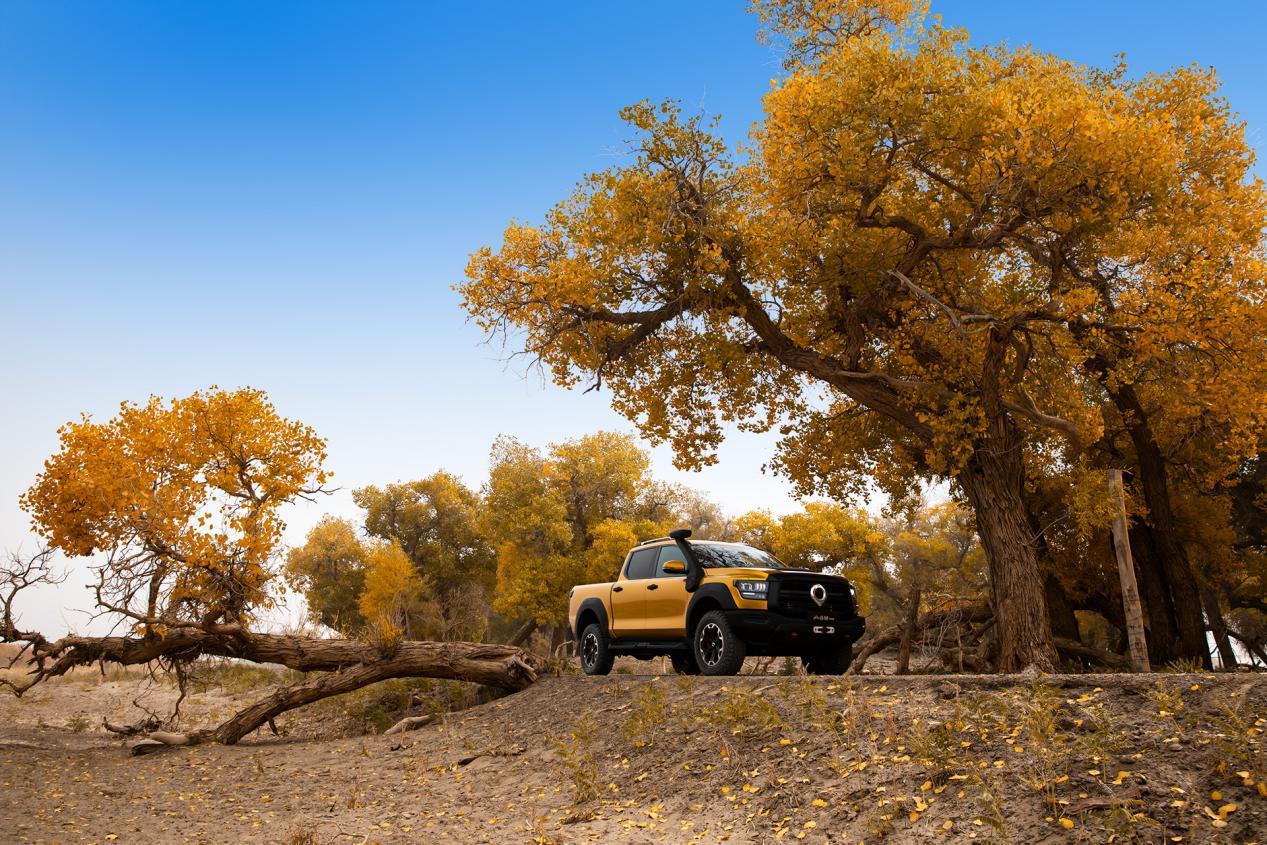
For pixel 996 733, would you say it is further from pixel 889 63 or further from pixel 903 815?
pixel 889 63

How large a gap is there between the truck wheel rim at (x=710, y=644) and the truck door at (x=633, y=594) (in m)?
1.41

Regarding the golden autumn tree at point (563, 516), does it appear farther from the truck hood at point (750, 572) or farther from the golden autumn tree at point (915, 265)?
the truck hood at point (750, 572)

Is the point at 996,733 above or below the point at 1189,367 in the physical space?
below

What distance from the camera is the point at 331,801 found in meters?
9.75

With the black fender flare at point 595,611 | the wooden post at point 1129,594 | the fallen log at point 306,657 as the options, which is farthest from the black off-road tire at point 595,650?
the wooden post at point 1129,594

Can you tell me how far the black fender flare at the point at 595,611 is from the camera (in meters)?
14.7

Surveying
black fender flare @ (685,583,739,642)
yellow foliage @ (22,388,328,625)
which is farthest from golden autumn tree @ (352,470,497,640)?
black fender flare @ (685,583,739,642)

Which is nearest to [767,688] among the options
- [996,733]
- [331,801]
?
[996,733]

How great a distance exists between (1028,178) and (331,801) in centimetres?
1368

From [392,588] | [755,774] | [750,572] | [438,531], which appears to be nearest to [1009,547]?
[750,572]

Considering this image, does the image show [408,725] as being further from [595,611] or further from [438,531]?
[438,531]

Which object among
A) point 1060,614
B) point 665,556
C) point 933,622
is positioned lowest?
point 933,622

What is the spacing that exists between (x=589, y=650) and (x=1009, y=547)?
736cm

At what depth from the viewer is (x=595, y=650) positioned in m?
15.0
